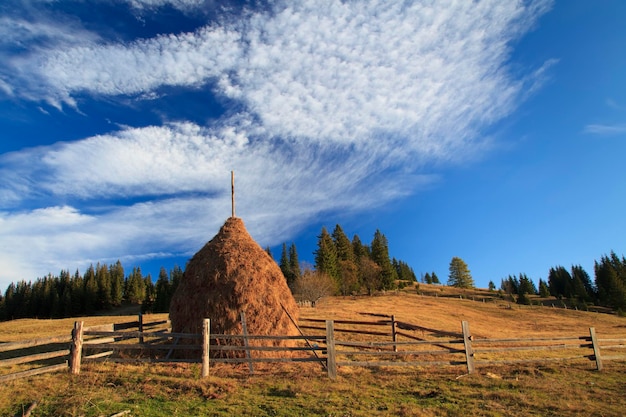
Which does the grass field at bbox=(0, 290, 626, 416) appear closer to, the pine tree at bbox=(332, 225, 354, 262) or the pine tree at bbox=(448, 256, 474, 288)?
the pine tree at bbox=(332, 225, 354, 262)

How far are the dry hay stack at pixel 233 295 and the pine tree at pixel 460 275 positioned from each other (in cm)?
9544

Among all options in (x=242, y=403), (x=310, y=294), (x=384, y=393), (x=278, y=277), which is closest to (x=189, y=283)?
(x=278, y=277)

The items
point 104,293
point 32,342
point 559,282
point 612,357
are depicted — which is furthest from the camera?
point 559,282

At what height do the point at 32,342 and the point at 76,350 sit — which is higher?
the point at 32,342

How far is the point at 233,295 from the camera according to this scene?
1301 cm

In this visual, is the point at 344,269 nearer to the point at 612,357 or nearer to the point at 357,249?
the point at 357,249

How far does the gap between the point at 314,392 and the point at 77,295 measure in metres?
90.5

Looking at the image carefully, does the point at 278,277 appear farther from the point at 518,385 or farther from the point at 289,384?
the point at 518,385

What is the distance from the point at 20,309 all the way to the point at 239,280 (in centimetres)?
10266

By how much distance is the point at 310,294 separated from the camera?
48812 mm

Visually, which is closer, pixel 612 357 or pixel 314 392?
pixel 314 392

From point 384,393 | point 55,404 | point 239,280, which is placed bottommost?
point 384,393

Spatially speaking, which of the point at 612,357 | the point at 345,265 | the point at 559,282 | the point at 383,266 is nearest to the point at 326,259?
the point at 345,265

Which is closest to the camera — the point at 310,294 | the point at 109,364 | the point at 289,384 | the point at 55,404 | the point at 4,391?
the point at 55,404
